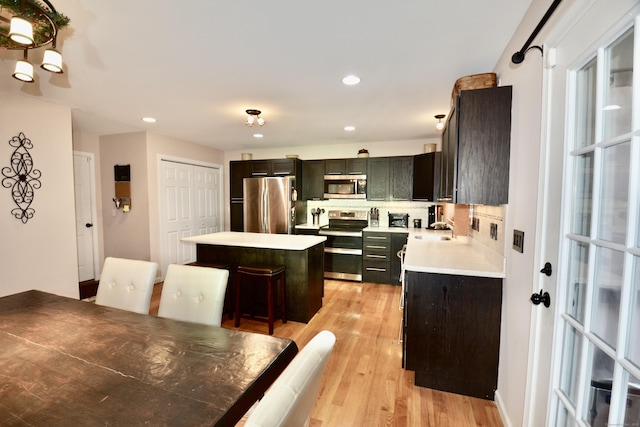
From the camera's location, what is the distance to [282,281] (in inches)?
114

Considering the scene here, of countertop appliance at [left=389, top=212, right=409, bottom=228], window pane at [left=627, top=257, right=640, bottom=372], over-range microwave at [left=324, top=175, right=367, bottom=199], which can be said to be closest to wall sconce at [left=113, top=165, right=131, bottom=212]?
over-range microwave at [left=324, top=175, right=367, bottom=199]

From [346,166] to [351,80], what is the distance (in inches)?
96.8

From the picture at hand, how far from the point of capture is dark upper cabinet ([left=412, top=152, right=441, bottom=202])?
12.8 ft

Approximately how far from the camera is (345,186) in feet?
15.5

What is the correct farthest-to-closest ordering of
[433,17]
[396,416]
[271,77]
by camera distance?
[271,77]
[396,416]
[433,17]

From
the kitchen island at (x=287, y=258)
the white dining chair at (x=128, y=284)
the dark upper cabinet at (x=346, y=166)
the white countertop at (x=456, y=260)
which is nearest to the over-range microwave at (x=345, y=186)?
the dark upper cabinet at (x=346, y=166)

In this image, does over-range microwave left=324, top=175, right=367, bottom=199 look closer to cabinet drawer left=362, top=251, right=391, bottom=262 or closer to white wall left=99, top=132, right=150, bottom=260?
cabinet drawer left=362, top=251, right=391, bottom=262

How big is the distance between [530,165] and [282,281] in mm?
2327

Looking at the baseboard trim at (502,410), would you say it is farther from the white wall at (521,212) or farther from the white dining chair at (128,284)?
the white dining chair at (128,284)

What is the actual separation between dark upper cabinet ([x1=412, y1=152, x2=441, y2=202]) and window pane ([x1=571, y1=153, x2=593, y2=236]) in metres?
2.78

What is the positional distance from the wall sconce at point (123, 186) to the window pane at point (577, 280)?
5.07 metres

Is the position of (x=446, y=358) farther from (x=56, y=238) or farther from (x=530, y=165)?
(x=56, y=238)

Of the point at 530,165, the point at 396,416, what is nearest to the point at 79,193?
the point at 396,416

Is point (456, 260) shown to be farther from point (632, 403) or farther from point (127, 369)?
point (127, 369)
